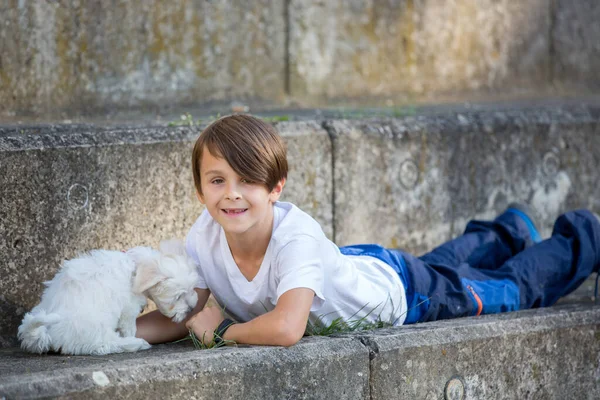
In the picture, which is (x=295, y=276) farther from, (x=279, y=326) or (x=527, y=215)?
(x=527, y=215)

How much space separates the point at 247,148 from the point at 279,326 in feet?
2.21

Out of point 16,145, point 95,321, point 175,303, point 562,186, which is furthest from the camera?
point 562,186

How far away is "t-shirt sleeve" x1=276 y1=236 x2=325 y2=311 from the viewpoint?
3115mm

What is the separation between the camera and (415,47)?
560 cm

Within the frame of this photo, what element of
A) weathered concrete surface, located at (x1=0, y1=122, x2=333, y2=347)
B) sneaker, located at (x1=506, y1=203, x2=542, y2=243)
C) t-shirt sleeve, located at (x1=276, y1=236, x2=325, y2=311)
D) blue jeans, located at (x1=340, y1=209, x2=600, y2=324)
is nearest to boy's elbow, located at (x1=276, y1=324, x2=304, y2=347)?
t-shirt sleeve, located at (x1=276, y1=236, x2=325, y2=311)

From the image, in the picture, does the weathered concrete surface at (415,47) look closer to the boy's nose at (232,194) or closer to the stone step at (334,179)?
the stone step at (334,179)

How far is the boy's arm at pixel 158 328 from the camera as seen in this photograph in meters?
3.29

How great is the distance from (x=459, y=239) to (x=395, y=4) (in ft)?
5.94

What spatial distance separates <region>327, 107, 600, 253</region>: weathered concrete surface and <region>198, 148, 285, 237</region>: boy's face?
48.6 inches

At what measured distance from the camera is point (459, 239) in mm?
4379

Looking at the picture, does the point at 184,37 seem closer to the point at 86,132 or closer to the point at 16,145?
the point at 86,132

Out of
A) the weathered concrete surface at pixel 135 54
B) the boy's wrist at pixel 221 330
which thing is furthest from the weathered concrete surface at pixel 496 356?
the weathered concrete surface at pixel 135 54

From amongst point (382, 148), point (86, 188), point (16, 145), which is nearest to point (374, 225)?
point (382, 148)

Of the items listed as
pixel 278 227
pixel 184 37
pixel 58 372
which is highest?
pixel 184 37
